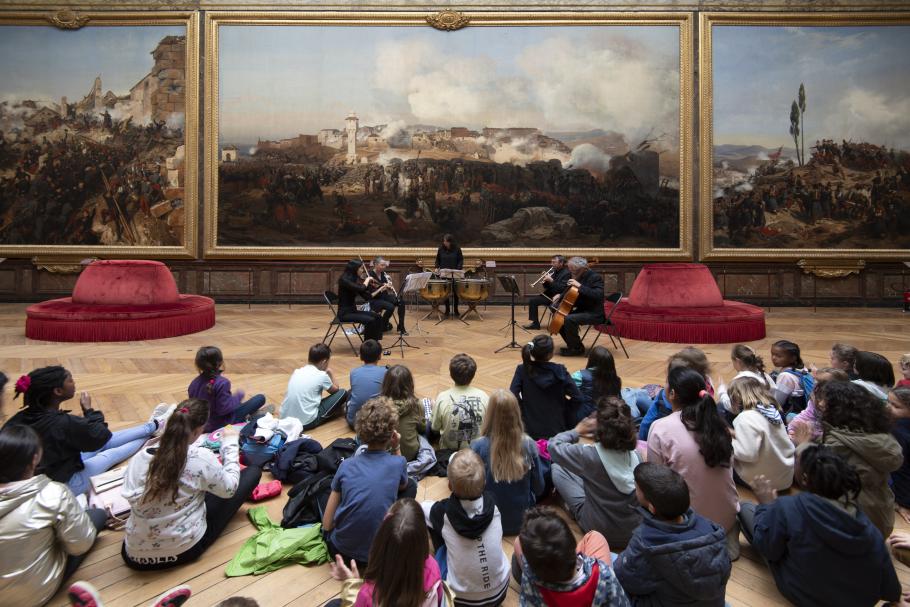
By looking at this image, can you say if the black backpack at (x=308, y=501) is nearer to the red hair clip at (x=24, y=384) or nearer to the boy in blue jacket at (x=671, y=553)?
the red hair clip at (x=24, y=384)

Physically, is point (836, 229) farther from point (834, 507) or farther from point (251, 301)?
point (251, 301)

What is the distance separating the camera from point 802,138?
11609 millimetres

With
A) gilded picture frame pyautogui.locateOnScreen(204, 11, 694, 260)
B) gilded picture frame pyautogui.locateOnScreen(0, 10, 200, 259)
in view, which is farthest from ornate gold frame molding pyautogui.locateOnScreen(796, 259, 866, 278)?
gilded picture frame pyautogui.locateOnScreen(0, 10, 200, 259)

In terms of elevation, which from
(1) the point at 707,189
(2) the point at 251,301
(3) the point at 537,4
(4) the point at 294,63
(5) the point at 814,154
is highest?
(3) the point at 537,4

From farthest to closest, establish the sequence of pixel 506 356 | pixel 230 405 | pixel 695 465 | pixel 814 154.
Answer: pixel 814 154
pixel 506 356
pixel 230 405
pixel 695 465

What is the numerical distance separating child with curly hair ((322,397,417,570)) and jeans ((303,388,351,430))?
1.79m

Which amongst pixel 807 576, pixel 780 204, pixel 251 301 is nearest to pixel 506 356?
A: pixel 807 576

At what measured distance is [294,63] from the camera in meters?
11.9

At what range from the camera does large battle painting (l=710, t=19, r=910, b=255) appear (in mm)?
11539

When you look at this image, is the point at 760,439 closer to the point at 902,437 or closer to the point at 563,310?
the point at 902,437

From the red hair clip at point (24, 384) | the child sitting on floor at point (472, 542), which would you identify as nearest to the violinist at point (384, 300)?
the red hair clip at point (24, 384)

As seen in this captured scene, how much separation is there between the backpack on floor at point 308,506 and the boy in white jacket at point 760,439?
215 cm

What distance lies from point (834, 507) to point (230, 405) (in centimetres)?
346

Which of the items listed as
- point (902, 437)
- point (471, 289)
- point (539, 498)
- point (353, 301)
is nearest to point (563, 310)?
point (353, 301)
